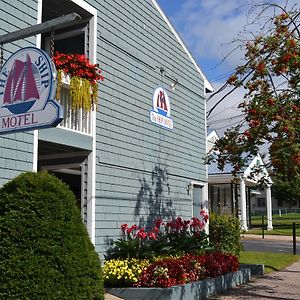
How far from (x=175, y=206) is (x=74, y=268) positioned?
30.9ft

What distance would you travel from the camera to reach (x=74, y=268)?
5.14 m

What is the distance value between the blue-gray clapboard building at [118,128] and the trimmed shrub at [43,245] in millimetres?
3008

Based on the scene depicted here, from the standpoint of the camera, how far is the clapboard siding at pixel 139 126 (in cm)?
1107

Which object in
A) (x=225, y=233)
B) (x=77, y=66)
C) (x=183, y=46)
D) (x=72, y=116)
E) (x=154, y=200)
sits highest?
(x=183, y=46)

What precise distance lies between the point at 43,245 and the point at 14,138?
3.66 metres

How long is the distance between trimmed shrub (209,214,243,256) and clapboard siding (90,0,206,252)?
1.23 m

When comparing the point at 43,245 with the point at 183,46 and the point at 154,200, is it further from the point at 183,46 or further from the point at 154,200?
the point at 183,46

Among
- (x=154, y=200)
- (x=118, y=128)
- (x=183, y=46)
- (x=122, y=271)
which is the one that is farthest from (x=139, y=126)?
(x=183, y=46)

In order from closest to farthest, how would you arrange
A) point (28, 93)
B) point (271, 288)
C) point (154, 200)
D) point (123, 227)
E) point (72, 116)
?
point (28, 93) → point (72, 116) → point (123, 227) → point (271, 288) → point (154, 200)

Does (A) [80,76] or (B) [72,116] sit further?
(B) [72,116]

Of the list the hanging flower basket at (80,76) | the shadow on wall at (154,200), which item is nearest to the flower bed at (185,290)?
the shadow on wall at (154,200)

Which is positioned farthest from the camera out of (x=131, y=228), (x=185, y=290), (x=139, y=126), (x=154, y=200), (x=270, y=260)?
(x=270, y=260)

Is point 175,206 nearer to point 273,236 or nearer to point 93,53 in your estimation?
point 93,53

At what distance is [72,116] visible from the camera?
33.0 feet
